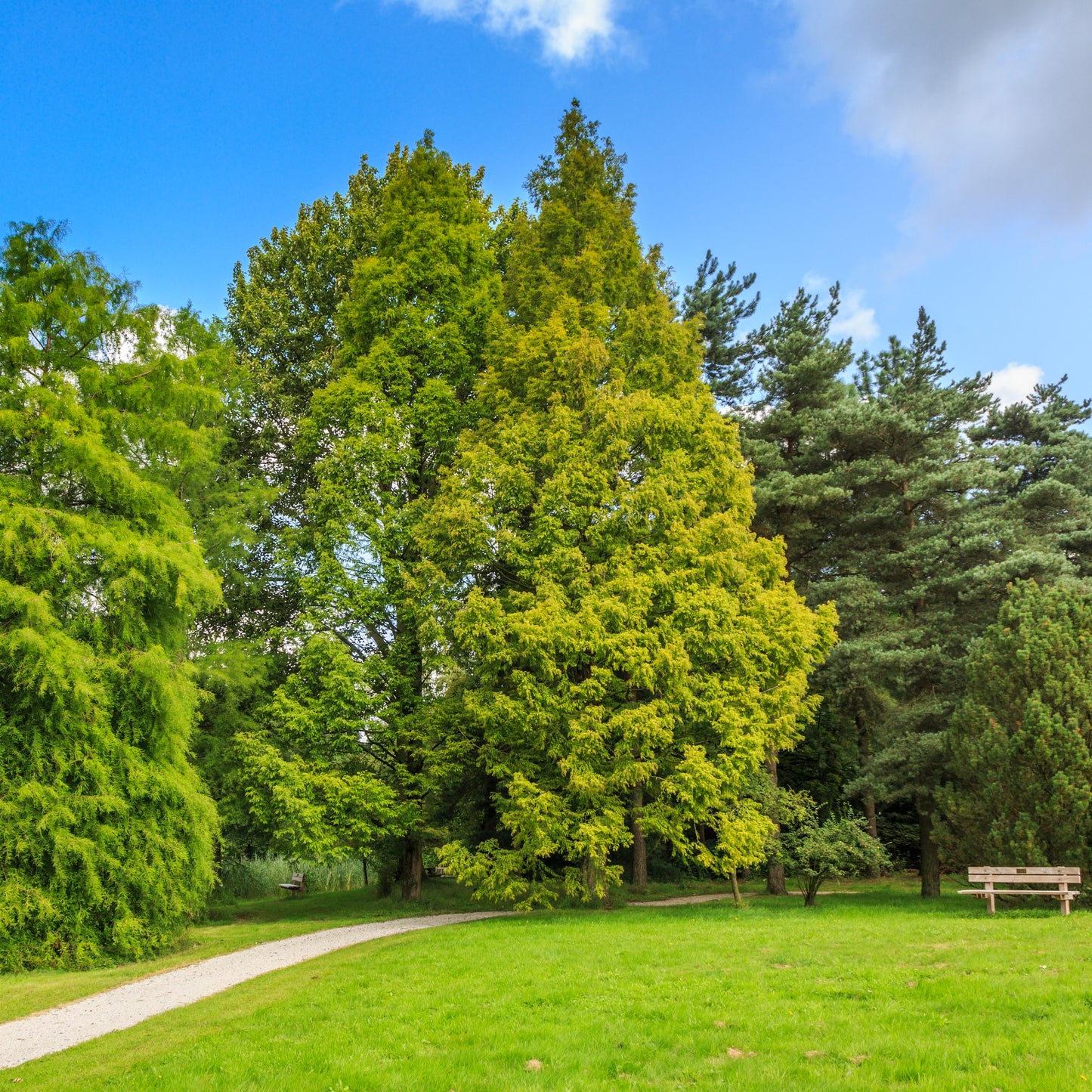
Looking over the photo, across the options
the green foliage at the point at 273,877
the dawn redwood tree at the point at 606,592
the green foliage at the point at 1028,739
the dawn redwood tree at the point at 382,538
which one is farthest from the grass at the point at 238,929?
the green foliage at the point at 1028,739

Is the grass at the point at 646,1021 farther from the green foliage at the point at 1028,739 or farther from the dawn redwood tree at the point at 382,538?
the dawn redwood tree at the point at 382,538

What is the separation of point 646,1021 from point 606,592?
25.5 feet

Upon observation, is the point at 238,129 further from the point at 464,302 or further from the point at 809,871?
the point at 809,871

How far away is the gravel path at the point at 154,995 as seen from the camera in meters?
6.63

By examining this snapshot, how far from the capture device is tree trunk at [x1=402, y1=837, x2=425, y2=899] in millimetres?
16703

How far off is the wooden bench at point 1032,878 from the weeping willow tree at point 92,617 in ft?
39.3

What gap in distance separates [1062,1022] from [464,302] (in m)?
16.4

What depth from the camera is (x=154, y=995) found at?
8.37 meters

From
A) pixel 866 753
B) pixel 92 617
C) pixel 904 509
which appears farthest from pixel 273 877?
pixel 904 509

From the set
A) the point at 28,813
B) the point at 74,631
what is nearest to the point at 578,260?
the point at 74,631

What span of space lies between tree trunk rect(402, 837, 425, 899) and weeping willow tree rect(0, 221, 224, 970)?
16.1 ft

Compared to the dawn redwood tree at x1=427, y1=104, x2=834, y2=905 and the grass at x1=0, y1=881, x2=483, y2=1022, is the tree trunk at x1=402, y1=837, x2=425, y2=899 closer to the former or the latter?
the grass at x1=0, y1=881, x2=483, y2=1022

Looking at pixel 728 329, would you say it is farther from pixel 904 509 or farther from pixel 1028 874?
pixel 1028 874

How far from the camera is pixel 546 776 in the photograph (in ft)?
42.7
